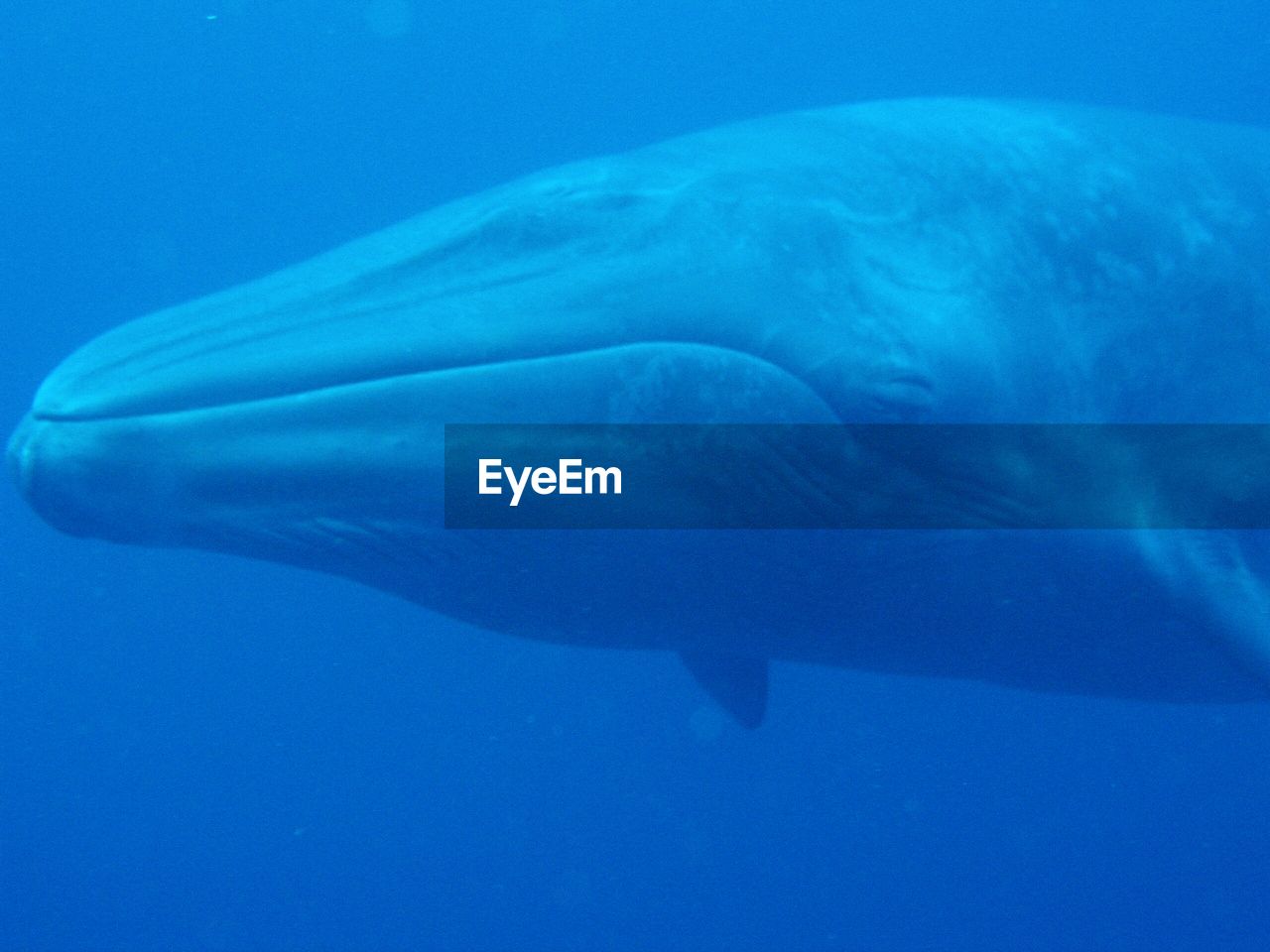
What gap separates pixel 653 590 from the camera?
17.3 ft

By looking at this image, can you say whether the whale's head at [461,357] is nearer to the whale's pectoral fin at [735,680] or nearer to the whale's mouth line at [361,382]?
the whale's mouth line at [361,382]

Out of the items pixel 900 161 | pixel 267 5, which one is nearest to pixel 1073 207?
pixel 900 161

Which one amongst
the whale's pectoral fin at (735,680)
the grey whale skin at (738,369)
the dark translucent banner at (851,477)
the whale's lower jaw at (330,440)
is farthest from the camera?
the whale's pectoral fin at (735,680)

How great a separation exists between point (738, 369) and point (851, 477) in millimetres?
685

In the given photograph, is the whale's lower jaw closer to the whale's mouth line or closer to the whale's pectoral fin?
the whale's mouth line

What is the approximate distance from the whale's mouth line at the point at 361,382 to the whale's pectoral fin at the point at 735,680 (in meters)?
3.30

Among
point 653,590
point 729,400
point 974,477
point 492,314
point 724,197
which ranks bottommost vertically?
point 653,590

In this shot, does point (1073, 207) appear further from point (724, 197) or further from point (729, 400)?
point (729, 400)

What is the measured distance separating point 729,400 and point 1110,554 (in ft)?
6.65

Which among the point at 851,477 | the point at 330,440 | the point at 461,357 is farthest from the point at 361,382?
the point at 851,477

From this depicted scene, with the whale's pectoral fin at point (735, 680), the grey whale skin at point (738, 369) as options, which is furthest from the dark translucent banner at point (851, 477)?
the whale's pectoral fin at point (735, 680)

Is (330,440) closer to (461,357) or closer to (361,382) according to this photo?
(361,382)

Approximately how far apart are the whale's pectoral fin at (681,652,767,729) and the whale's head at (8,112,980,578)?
3.29m

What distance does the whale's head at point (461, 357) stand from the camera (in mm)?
4496
